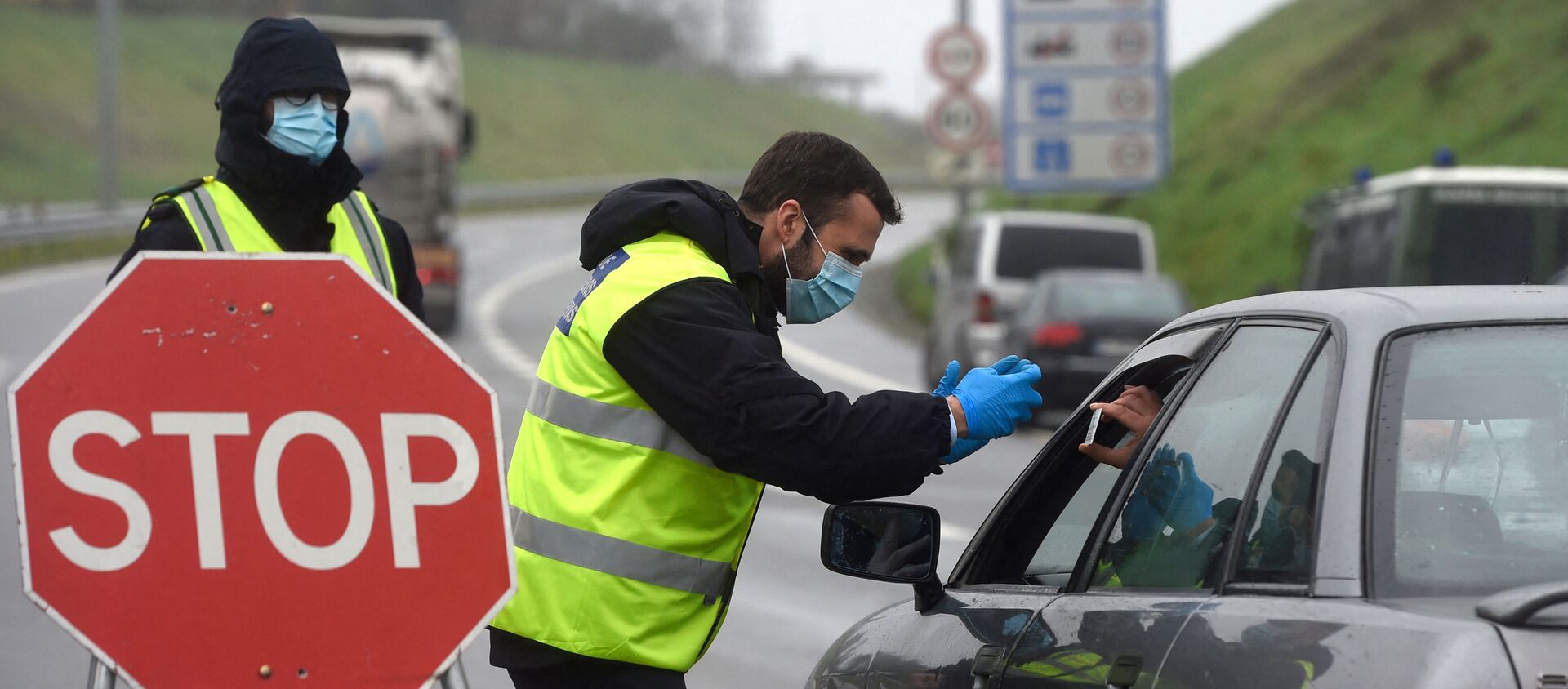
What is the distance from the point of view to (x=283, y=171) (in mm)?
4805

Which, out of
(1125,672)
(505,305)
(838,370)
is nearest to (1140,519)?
(1125,672)

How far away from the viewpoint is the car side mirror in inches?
151

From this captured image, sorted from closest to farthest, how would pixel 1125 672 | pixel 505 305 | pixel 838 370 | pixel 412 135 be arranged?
pixel 1125 672 < pixel 838 370 < pixel 412 135 < pixel 505 305

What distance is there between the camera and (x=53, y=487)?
121 inches

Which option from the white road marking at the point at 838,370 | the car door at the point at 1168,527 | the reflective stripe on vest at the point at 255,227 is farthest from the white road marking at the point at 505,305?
the car door at the point at 1168,527

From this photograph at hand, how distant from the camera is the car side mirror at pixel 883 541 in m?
3.85

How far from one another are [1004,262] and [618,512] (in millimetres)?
17939

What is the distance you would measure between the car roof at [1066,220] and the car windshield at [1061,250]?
60 millimetres

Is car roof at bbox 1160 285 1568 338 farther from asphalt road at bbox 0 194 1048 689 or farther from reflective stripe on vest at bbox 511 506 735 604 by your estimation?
asphalt road at bbox 0 194 1048 689

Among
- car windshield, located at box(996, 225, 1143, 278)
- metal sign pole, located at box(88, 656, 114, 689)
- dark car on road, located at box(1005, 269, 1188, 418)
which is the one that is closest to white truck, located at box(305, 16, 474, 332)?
car windshield, located at box(996, 225, 1143, 278)

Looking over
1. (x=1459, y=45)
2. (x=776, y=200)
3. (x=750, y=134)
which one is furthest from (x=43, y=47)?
(x=776, y=200)

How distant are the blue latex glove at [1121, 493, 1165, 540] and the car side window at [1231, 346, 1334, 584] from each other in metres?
0.40

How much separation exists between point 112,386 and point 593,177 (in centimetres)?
8209

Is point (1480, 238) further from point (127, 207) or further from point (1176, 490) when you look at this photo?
point (127, 207)
